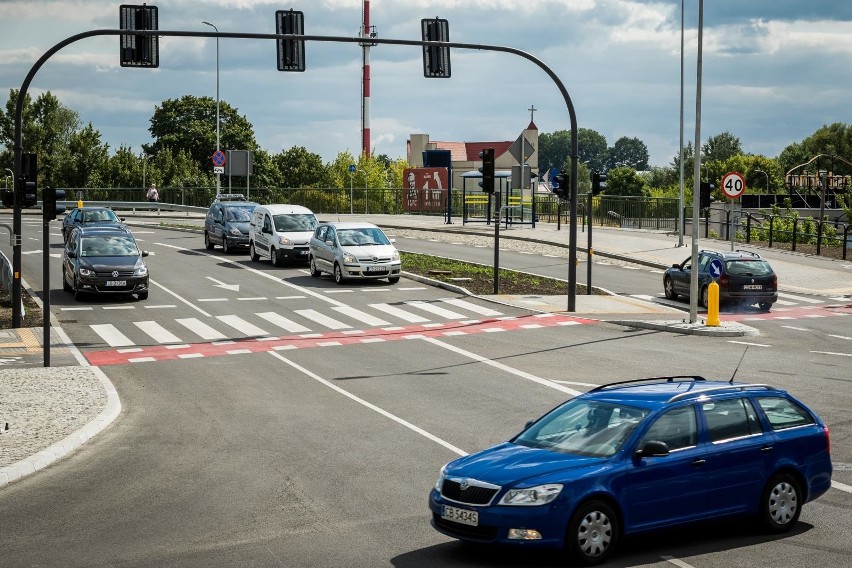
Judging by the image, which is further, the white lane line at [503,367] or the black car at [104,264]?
the black car at [104,264]

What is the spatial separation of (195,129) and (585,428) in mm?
103295

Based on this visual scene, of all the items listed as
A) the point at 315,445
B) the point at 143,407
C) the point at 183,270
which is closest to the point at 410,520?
the point at 315,445

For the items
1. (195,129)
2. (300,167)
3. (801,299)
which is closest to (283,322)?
(801,299)

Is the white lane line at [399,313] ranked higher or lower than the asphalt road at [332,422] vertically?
higher

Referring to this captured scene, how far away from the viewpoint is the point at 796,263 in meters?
44.1

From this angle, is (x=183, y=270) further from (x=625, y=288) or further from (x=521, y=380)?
(x=521, y=380)

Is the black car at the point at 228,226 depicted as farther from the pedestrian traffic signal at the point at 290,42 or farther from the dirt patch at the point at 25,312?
the pedestrian traffic signal at the point at 290,42

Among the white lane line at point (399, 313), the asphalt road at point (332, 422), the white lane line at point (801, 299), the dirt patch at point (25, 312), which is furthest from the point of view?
the white lane line at point (801, 299)

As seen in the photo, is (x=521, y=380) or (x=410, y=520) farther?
(x=521, y=380)

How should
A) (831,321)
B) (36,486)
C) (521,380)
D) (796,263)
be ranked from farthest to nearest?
(796,263) < (831,321) < (521,380) < (36,486)

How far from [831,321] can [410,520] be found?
21456mm

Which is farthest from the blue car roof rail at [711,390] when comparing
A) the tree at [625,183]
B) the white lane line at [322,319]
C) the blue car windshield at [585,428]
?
the tree at [625,183]

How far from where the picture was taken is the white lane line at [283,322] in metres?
27.6

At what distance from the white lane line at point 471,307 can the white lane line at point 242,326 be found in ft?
19.7
